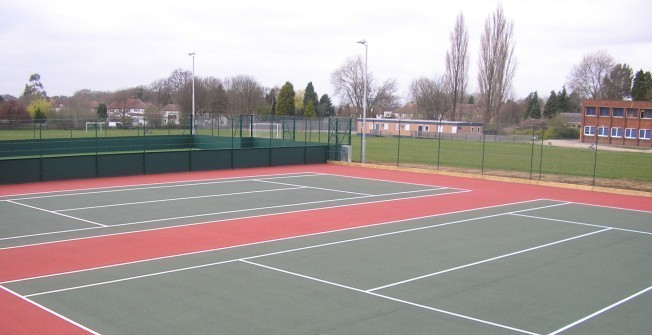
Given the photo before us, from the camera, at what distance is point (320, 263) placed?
12.5 m

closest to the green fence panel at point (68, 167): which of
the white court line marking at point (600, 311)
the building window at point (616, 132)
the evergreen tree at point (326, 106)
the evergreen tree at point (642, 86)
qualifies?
the white court line marking at point (600, 311)

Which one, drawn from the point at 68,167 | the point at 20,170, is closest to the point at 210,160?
the point at 68,167

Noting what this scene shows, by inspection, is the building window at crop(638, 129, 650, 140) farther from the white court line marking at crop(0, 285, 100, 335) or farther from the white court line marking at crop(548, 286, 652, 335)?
the white court line marking at crop(0, 285, 100, 335)

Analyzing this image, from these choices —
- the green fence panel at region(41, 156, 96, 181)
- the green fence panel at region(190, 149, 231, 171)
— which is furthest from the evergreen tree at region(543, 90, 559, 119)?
the green fence panel at region(41, 156, 96, 181)

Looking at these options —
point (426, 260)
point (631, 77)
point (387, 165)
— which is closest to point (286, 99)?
point (387, 165)

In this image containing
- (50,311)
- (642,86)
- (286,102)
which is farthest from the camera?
(642,86)

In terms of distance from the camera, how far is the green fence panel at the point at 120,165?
27.8 m

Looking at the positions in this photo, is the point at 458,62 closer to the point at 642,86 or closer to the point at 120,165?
the point at 642,86

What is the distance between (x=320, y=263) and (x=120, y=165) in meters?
→ 18.8

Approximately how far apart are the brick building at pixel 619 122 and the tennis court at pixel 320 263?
54.3m

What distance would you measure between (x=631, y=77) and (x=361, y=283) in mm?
108329

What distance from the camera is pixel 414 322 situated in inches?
348

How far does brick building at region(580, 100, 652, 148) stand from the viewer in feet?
233

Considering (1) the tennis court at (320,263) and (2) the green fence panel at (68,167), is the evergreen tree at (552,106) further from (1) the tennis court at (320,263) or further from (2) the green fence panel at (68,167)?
(2) the green fence panel at (68,167)
